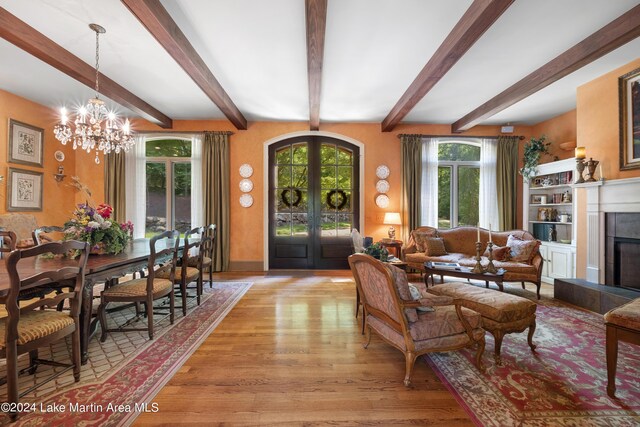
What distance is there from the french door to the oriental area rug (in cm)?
285

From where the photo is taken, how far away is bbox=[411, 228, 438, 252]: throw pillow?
5152 millimetres

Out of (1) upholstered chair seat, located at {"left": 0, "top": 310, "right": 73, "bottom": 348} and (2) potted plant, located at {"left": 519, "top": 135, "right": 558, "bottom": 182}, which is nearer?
(1) upholstered chair seat, located at {"left": 0, "top": 310, "right": 73, "bottom": 348}

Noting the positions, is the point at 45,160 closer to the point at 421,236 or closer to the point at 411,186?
the point at 411,186

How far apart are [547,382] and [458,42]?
307 cm

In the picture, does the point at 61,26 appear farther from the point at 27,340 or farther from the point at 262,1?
the point at 27,340

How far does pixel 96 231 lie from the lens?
274cm

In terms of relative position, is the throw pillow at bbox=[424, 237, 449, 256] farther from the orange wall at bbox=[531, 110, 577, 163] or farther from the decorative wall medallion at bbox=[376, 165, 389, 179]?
the orange wall at bbox=[531, 110, 577, 163]

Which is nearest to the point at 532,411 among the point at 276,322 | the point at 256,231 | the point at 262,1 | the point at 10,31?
the point at 276,322

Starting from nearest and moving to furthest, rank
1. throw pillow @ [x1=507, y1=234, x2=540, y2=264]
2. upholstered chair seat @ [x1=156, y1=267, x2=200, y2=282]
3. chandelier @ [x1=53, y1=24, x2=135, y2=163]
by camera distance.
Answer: chandelier @ [x1=53, y1=24, x2=135, y2=163] < upholstered chair seat @ [x1=156, y1=267, x2=200, y2=282] < throw pillow @ [x1=507, y1=234, x2=540, y2=264]

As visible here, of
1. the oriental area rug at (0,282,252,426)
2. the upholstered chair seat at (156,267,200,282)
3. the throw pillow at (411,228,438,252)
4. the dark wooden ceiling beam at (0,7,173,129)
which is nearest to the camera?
the oriental area rug at (0,282,252,426)

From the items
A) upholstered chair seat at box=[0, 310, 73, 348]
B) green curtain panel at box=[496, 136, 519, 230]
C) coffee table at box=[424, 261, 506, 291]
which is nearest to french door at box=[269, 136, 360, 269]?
coffee table at box=[424, 261, 506, 291]

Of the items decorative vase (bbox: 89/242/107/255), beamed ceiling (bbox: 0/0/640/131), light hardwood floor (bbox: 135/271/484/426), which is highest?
beamed ceiling (bbox: 0/0/640/131)

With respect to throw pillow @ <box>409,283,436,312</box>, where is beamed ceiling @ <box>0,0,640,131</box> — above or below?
above

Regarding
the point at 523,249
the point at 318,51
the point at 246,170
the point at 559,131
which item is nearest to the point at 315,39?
the point at 318,51
